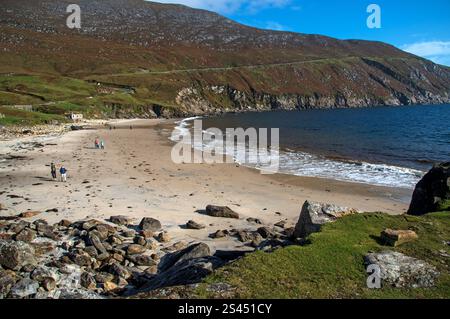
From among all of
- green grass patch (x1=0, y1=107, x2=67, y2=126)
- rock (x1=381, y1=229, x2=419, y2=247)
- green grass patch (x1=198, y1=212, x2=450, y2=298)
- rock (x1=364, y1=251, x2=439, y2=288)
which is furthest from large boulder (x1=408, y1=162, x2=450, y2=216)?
green grass patch (x1=0, y1=107, x2=67, y2=126)

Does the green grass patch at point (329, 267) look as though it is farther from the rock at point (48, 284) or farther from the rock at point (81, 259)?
the rock at point (81, 259)

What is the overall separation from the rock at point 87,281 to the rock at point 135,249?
114 inches

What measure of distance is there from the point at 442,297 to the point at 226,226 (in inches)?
483

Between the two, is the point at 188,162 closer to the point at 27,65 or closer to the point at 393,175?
the point at 393,175

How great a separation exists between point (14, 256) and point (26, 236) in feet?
12.2

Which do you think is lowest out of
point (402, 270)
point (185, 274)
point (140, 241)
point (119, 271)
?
point (119, 271)

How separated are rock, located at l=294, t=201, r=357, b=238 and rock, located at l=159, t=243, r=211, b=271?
3.87 m

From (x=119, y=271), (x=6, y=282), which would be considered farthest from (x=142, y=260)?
(x=6, y=282)

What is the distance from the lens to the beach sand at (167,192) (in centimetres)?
2100

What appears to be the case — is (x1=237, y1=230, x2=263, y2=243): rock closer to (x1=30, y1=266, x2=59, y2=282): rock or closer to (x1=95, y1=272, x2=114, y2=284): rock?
(x1=95, y1=272, x2=114, y2=284): rock

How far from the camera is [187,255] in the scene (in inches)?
527

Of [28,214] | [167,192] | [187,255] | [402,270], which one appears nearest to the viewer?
[402,270]

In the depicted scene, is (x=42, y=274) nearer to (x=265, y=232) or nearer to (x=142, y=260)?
(x=142, y=260)
